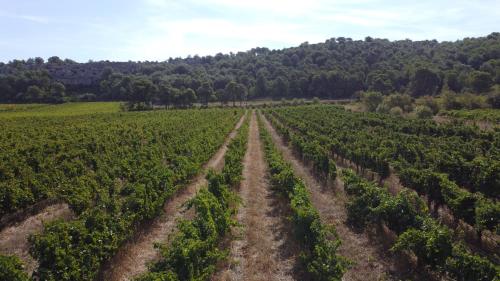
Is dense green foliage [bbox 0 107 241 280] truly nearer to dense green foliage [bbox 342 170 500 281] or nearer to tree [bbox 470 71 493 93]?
dense green foliage [bbox 342 170 500 281]

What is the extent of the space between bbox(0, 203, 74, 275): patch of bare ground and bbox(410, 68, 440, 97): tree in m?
119

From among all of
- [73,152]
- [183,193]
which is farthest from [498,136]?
[73,152]

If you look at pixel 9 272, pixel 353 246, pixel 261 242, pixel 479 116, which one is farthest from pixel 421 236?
pixel 479 116

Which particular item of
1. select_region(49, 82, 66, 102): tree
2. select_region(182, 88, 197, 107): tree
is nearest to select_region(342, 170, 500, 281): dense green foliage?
select_region(182, 88, 197, 107): tree

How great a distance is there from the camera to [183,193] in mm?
21812

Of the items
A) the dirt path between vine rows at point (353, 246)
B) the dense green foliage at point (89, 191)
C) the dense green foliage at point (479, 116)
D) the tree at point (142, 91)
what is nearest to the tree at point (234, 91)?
the tree at point (142, 91)

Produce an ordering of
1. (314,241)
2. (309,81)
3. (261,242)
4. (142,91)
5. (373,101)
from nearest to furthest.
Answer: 1. (314,241)
2. (261,242)
3. (373,101)
4. (142,91)
5. (309,81)

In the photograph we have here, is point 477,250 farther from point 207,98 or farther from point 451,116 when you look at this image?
point 207,98

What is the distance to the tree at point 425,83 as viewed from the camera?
113 meters

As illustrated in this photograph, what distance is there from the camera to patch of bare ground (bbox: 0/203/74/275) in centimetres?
1344

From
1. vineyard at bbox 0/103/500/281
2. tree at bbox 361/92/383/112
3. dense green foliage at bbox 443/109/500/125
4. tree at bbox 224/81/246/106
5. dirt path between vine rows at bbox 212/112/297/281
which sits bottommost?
dirt path between vine rows at bbox 212/112/297/281

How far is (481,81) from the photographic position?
3620 inches

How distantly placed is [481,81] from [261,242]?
101m

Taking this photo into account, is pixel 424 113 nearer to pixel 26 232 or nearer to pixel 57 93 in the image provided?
pixel 26 232
